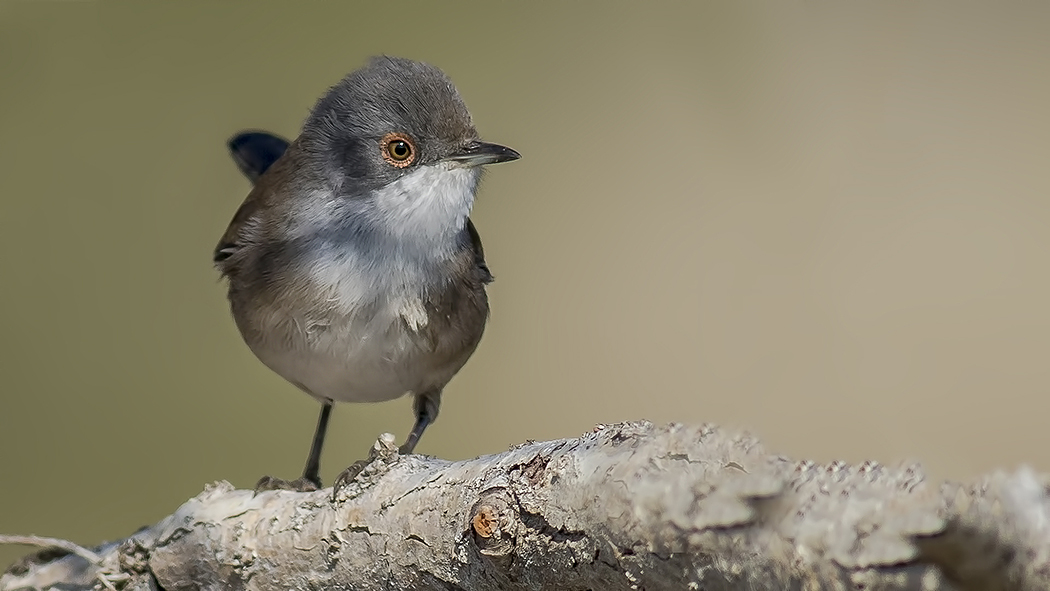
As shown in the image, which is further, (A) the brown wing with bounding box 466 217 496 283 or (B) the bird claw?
(A) the brown wing with bounding box 466 217 496 283

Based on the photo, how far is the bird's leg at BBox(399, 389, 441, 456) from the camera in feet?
11.7

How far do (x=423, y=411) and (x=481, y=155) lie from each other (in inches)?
39.8

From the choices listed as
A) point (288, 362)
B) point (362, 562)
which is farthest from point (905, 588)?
point (288, 362)

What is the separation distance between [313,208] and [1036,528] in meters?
2.36

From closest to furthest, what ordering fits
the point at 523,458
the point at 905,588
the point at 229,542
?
the point at 905,588
the point at 523,458
the point at 229,542

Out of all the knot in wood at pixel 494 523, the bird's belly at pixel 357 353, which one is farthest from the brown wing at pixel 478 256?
the knot in wood at pixel 494 523

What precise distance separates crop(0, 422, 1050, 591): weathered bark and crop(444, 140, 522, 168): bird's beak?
980 millimetres

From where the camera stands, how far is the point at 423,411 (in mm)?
3584

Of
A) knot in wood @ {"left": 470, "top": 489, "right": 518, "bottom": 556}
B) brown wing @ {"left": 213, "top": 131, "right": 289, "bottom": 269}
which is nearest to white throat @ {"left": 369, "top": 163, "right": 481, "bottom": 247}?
brown wing @ {"left": 213, "top": 131, "right": 289, "bottom": 269}

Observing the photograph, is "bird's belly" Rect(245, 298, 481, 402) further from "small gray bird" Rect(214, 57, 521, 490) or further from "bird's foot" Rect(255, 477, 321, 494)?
"bird's foot" Rect(255, 477, 321, 494)

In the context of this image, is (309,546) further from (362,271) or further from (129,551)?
(362,271)

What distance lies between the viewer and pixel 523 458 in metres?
1.99

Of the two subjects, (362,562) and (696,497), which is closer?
(696,497)

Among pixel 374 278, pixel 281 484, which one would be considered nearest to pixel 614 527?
pixel 374 278
